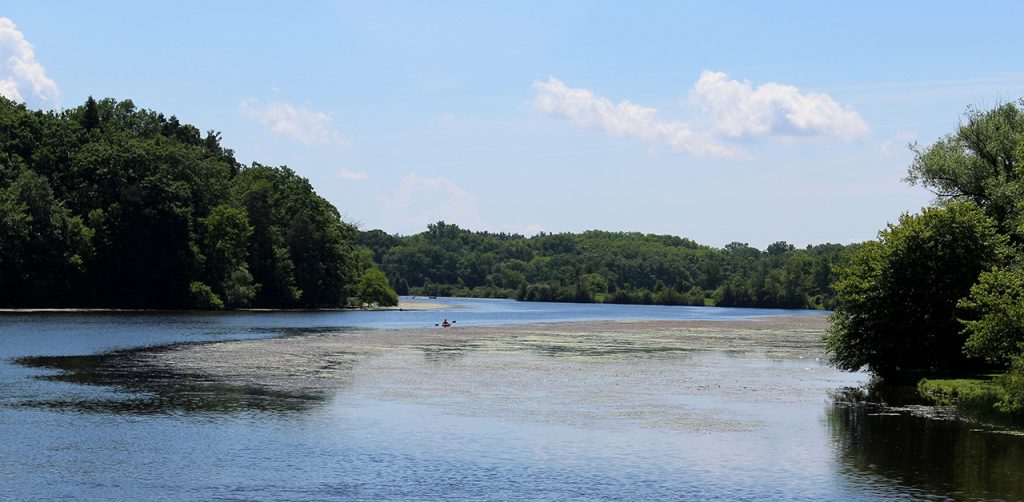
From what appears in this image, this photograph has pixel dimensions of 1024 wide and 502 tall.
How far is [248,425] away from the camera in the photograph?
41.2 metres

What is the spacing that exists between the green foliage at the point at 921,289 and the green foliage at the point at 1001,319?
12.7 metres

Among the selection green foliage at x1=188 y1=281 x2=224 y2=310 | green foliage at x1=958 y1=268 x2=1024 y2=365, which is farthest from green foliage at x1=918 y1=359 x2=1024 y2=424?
green foliage at x1=188 y1=281 x2=224 y2=310

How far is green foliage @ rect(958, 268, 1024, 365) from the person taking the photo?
41094 mm

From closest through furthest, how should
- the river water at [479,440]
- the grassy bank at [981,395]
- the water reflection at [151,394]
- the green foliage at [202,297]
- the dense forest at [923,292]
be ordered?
the river water at [479,440], the grassy bank at [981,395], the water reflection at [151,394], the dense forest at [923,292], the green foliage at [202,297]

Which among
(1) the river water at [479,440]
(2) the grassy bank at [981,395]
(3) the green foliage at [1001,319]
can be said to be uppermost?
(3) the green foliage at [1001,319]

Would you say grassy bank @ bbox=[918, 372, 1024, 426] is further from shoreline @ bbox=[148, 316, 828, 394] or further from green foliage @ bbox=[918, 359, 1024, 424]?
shoreline @ bbox=[148, 316, 828, 394]

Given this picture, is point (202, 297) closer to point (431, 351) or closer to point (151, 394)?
point (431, 351)

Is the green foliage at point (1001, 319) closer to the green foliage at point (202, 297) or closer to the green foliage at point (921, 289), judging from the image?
the green foliage at point (921, 289)

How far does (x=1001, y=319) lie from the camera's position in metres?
41.6

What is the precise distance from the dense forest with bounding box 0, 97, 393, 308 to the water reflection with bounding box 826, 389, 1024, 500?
113 metres

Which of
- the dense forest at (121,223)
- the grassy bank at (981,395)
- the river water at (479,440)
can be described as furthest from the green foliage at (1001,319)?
the dense forest at (121,223)

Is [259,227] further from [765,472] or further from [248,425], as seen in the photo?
[765,472]

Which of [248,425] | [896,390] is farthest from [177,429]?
[896,390]

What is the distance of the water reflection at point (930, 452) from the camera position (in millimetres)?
32156
